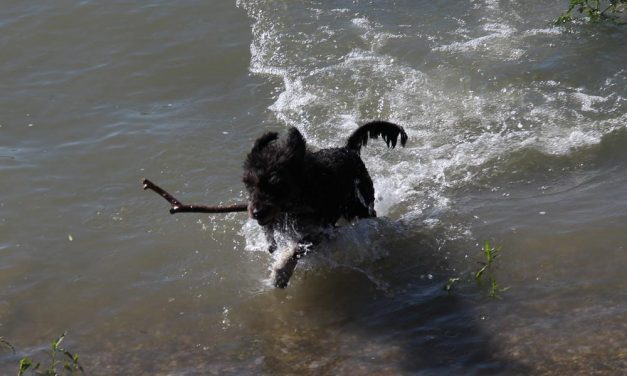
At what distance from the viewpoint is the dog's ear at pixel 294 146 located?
588 centimetres

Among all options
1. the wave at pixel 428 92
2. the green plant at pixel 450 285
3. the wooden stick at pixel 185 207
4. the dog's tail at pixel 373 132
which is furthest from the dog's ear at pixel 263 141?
the wave at pixel 428 92

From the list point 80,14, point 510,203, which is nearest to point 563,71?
point 510,203

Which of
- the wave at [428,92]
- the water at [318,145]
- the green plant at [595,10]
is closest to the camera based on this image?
the water at [318,145]

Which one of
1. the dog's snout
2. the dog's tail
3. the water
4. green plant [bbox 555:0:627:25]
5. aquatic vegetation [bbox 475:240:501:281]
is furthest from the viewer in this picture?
green plant [bbox 555:0:627:25]

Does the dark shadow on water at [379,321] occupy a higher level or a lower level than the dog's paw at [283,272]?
lower

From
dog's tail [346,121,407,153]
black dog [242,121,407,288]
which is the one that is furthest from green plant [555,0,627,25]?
black dog [242,121,407,288]

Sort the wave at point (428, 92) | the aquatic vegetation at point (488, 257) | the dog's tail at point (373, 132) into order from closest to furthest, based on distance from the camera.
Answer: the aquatic vegetation at point (488, 257) < the dog's tail at point (373, 132) < the wave at point (428, 92)

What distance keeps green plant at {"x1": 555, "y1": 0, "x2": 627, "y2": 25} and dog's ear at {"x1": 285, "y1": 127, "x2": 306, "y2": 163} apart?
15.8 feet

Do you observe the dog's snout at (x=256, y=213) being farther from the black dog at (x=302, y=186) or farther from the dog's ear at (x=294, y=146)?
the dog's ear at (x=294, y=146)

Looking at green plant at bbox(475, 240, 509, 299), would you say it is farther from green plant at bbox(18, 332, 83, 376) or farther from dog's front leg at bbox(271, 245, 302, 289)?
green plant at bbox(18, 332, 83, 376)

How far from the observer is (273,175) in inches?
227

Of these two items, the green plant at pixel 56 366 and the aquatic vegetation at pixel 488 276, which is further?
the aquatic vegetation at pixel 488 276

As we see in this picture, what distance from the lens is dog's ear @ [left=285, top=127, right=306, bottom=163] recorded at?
5875mm

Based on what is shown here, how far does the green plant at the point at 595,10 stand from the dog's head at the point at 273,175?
16.1ft
